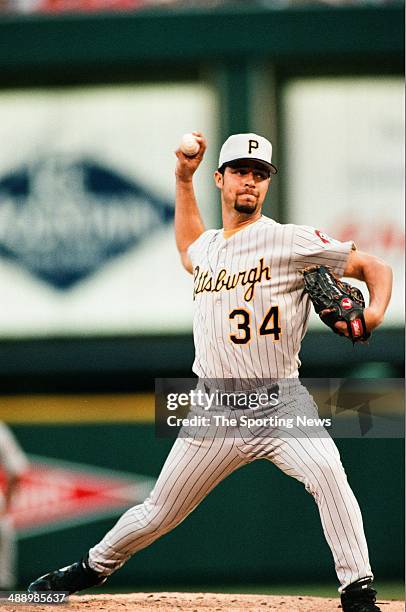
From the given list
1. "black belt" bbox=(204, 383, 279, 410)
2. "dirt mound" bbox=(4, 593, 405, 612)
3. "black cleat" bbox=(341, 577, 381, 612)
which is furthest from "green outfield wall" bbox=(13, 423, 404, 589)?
"black cleat" bbox=(341, 577, 381, 612)

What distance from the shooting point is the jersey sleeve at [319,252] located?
150 inches

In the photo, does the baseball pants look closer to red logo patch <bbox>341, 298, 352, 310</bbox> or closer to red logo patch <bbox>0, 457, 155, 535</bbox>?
red logo patch <bbox>341, 298, 352, 310</bbox>

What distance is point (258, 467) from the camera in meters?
7.32

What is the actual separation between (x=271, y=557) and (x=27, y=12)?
146 inches

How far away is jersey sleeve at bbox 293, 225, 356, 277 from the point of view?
3.81 meters

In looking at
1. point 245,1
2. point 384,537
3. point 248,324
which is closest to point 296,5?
point 245,1

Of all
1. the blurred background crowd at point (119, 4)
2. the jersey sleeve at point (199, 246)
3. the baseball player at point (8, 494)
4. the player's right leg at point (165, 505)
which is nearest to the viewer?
the player's right leg at point (165, 505)

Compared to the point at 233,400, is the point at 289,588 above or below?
below

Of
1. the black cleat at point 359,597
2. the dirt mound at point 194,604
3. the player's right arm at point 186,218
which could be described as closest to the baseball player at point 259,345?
the black cleat at point 359,597

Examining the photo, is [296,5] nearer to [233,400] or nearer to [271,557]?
[271,557]

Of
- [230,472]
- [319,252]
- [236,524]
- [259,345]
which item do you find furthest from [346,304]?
[236,524]

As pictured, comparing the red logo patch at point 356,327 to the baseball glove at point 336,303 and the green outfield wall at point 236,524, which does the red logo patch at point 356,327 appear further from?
the green outfield wall at point 236,524

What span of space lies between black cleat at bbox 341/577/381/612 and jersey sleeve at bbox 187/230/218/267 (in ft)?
3.89
